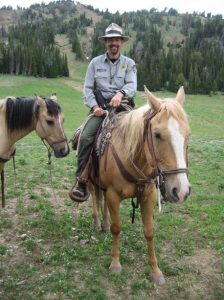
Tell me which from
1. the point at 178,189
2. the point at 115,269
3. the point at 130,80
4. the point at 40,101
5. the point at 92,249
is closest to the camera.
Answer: the point at 178,189

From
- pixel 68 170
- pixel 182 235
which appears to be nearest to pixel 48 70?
pixel 68 170

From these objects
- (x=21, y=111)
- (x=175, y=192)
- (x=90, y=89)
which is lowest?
(x=175, y=192)

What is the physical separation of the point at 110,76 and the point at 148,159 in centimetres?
240

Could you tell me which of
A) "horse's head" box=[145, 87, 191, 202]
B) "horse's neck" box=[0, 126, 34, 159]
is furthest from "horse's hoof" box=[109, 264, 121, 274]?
"horse's neck" box=[0, 126, 34, 159]

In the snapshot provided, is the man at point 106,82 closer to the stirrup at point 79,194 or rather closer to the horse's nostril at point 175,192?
the stirrup at point 79,194

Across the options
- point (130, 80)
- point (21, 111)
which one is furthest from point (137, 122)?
point (21, 111)

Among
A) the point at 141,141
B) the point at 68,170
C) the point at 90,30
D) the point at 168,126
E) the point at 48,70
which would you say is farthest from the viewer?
the point at 90,30

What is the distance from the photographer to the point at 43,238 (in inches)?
287

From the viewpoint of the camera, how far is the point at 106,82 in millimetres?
6738

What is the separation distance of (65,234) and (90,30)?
174 meters

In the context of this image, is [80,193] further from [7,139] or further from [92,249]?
[7,139]

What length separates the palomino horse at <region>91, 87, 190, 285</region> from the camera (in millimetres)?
4418

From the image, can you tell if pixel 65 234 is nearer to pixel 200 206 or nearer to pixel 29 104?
pixel 29 104

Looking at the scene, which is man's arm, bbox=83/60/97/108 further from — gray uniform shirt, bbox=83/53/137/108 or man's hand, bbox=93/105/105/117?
man's hand, bbox=93/105/105/117
